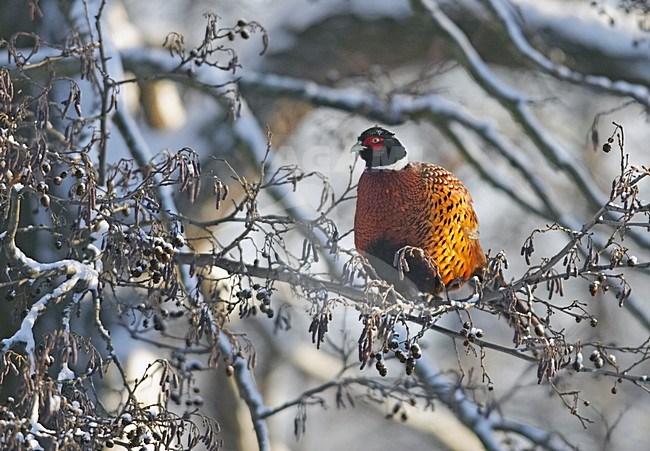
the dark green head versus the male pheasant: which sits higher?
the dark green head

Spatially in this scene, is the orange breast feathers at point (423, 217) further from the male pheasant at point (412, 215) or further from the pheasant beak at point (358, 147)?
the pheasant beak at point (358, 147)

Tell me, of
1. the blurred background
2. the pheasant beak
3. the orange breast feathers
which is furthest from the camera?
the blurred background

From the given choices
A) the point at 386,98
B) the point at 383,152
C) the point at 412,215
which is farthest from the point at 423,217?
the point at 386,98

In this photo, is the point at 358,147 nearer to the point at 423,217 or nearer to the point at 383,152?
the point at 383,152

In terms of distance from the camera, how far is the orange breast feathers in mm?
3330

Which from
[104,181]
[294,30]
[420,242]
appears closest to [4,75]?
[104,181]

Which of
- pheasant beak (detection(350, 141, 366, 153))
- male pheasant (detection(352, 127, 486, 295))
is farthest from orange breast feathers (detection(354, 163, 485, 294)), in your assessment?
pheasant beak (detection(350, 141, 366, 153))

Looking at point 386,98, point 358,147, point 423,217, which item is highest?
point 386,98

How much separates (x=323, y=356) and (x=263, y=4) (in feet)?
13.5

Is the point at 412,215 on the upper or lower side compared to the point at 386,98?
lower

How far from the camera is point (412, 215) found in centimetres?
338

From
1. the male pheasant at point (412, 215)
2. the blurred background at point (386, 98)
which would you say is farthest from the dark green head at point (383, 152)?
the blurred background at point (386, 98)

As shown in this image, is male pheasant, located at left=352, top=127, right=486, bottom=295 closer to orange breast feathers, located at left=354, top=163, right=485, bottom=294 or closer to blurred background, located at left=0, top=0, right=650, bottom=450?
orange breast feathers, located at left=354, top=163, right=485, bottom=294

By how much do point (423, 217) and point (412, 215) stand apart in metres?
0.04
